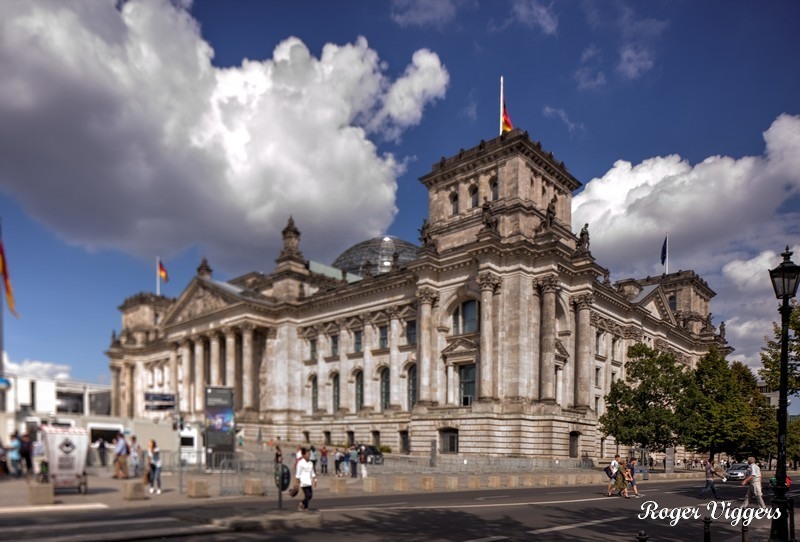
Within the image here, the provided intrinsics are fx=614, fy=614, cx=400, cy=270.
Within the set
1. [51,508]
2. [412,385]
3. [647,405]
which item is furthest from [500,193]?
[51,508]

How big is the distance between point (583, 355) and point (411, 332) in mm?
14808

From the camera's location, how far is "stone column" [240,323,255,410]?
63.2 meters

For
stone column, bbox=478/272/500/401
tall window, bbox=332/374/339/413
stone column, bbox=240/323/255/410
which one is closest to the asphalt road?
stone column, bbox=478/272/500/401

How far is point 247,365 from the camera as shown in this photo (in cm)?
6369

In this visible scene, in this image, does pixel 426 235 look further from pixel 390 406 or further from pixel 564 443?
pixel 564 443

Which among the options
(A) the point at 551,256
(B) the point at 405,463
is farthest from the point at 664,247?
(B) the point at 405,463

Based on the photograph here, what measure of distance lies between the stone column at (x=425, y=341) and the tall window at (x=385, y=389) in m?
7.84

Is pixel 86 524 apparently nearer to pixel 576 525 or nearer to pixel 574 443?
pixel 576 525

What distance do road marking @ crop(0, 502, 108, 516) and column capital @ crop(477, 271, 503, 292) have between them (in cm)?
3099

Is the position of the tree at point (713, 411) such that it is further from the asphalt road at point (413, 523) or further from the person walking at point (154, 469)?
the person walking at point (154, 469)

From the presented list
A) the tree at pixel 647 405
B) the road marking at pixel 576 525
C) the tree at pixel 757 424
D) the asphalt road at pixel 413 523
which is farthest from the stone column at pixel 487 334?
the road marking at pixel 576 525

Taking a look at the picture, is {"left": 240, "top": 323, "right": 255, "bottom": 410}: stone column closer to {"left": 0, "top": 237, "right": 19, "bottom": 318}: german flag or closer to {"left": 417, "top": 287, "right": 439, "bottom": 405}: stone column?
{"left": 417, "top": 287, "right": 439, "bottom": 405}: stone column

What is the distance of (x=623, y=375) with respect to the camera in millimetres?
62031

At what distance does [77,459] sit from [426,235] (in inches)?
1381
